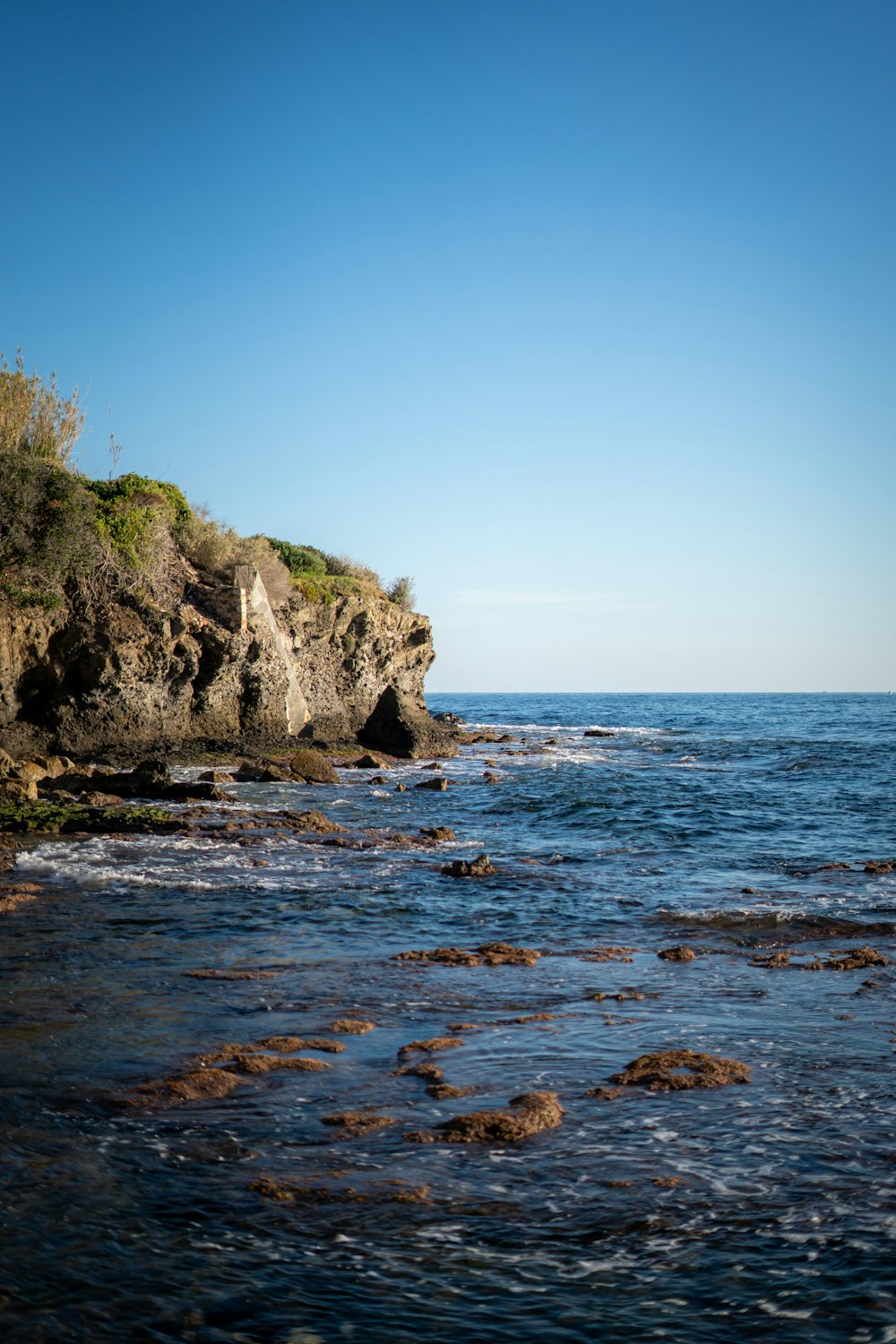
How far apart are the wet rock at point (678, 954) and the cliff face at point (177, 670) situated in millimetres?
19373

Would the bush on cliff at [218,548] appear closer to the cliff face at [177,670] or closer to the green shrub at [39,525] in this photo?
the cliff face at [177,670]

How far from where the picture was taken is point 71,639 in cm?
2603

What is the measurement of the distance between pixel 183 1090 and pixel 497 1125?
2.07 m

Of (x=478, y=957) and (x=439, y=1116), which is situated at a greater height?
(x=439, y=1116)

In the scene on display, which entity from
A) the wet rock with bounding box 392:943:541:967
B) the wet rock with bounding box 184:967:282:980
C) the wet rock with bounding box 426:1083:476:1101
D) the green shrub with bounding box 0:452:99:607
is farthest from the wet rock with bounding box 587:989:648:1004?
the green shrub with bounding box 0:452:99:607

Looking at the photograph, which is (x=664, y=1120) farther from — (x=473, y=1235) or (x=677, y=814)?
(x=677, y=814)

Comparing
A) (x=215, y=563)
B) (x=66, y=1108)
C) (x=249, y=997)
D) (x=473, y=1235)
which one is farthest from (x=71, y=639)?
(x=473, y=1235)

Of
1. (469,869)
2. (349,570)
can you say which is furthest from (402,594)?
(469,869)

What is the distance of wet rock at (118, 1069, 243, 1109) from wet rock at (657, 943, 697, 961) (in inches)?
210

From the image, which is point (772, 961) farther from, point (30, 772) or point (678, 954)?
point (30, 772)

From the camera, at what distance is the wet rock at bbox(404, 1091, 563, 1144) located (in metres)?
5.66

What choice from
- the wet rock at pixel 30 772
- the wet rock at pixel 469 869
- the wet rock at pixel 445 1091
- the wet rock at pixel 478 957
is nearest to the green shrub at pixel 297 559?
the wet rock at pixel 30 772

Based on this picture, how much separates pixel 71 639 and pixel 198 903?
16.2 metres

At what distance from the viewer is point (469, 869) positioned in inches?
575
